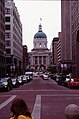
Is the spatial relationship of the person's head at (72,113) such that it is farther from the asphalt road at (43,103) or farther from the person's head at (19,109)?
the asphalt road at (43,103)

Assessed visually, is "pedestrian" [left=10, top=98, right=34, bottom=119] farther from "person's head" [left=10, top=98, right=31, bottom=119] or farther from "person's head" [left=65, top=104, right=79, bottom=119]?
"person's head" [left=65, top=104, right=79, bottom=119]

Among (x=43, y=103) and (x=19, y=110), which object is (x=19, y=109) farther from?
(x=43, y=103)

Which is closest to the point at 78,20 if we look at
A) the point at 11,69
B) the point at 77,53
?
the point at 77,53

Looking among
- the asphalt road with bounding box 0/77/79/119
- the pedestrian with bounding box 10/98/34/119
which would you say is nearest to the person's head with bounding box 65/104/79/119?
the pedestrian with bounding box 10/98/34/119

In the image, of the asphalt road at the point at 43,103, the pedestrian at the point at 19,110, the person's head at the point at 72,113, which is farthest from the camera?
the asphalt road at the point at 43,103

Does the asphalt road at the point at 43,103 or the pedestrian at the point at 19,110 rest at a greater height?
the pedestrian at the point at 19,110

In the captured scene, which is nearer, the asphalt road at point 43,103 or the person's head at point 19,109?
the person's head at point 19,109

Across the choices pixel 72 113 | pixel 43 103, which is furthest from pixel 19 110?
pixel 43 103

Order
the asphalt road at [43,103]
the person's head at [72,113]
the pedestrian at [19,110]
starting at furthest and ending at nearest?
the asphalt road at [43,103]
the pedestrian at [19,110]
the person's head at [72,113]

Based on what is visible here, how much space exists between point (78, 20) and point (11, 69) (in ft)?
115

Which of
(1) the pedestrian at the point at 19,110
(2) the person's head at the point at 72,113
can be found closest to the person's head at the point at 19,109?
(1) the pedestrian at the point at 19,110

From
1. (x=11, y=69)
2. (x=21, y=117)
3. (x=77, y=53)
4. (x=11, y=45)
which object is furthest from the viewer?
(x=11, y=45)

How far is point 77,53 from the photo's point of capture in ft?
333

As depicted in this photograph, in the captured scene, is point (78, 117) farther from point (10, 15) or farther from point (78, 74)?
point (10, 15)
